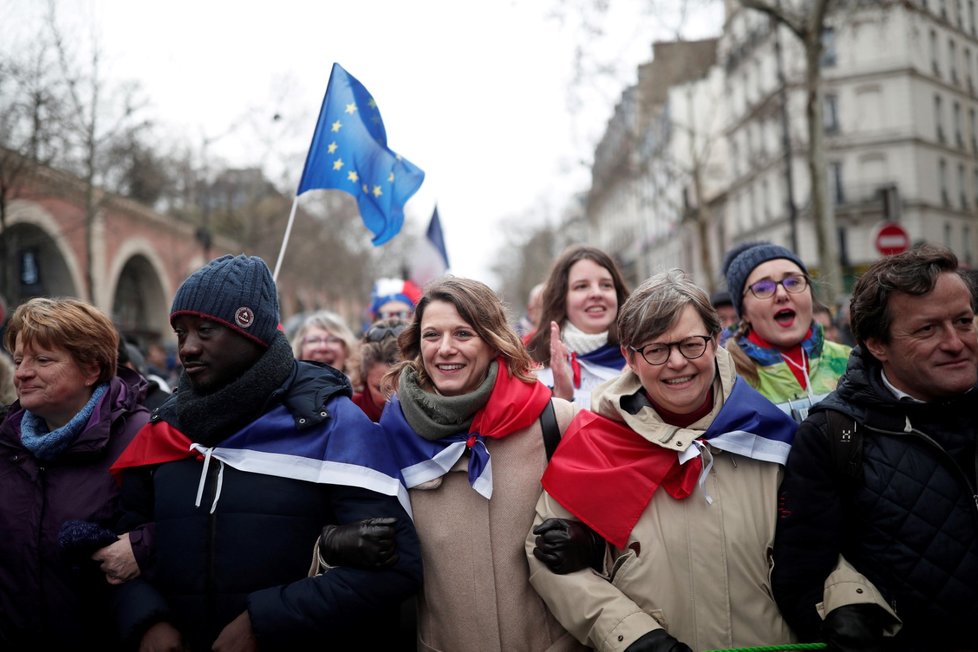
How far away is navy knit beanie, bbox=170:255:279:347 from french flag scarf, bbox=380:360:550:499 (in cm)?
65

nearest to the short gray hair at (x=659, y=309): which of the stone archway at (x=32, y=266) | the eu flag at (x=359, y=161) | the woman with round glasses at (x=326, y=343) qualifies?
the eu flag at (x=359, y=161)

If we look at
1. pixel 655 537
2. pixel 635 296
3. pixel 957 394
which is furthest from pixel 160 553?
pixel 957 394

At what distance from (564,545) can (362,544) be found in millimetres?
697

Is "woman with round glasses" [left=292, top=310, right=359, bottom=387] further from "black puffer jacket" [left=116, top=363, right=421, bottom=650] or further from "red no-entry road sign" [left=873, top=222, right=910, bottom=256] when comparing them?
"red no-entry road sign" [left=873, top=222, right=910, bottom=256]

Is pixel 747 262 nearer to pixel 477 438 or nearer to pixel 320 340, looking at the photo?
pixel 477 438

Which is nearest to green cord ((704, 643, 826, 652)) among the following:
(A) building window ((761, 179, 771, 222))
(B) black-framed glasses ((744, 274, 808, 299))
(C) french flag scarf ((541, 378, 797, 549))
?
(C) french flag scarf ((541, 378, 797, 549))

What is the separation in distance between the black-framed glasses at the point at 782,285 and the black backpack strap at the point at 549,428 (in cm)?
134

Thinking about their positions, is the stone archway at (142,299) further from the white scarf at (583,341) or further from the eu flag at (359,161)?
the white scarf at (583,341)

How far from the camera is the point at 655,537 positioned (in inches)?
109

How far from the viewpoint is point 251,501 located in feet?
9.00

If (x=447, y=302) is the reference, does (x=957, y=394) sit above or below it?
below

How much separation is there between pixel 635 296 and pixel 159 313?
3498 centimetres

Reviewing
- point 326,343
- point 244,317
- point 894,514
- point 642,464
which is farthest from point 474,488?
point 326,343

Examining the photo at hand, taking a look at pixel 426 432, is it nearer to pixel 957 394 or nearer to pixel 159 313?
pixel 957 394
